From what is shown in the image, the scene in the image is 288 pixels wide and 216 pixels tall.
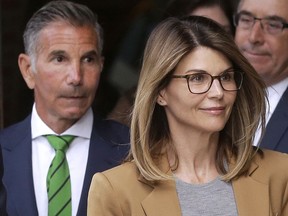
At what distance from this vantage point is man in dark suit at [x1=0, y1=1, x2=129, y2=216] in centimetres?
462

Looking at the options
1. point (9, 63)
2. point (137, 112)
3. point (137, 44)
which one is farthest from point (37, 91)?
point (137, 44)

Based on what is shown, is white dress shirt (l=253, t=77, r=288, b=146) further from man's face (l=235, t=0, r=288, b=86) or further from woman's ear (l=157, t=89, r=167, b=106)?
woman's ear (l=157, t=89, r=167, b=106)

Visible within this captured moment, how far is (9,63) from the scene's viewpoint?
7.12 m

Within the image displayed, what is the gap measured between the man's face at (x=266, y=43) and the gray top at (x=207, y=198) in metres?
1.24

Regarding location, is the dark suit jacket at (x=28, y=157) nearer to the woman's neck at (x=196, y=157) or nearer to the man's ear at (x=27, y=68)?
the man's ear at (x=27, y=68)

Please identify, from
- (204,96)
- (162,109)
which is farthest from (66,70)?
(204,96)

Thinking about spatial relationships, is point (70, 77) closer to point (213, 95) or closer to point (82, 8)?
point (82, 8)

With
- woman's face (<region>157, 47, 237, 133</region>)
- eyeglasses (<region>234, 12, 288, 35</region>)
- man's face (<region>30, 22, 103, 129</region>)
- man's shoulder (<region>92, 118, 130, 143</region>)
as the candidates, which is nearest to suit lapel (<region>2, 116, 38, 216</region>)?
man's face (<region>30, 22, 103, 129</region>)

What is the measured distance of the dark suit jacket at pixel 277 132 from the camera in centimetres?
461

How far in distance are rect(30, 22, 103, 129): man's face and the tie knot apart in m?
0.08

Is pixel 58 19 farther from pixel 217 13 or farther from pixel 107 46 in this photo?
pixel 107 46

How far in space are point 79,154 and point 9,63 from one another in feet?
8.26

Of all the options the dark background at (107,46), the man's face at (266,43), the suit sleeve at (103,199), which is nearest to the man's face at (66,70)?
the man's face at (266,43)

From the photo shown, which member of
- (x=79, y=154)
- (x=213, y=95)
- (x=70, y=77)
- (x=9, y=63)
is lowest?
(x=9, y=63)
